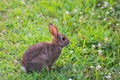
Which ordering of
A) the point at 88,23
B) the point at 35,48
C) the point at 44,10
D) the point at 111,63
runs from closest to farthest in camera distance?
1. the point at 35,48
2. the point at 111,63
3. the point at 88,23
4. the point at 44,10

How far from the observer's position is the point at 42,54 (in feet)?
17.9

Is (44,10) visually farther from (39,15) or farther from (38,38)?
(38,38)

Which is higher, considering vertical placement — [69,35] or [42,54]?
[42,54]

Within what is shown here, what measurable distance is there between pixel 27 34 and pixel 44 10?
91 centimetres

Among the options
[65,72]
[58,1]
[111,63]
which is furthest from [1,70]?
[58,1]

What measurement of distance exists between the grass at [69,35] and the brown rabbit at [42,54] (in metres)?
0.12

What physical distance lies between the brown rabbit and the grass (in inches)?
4.7

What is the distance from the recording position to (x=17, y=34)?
21.7 feet

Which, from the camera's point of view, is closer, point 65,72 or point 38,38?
point 65,72

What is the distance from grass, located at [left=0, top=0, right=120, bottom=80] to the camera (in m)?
5.62

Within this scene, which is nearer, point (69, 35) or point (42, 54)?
point (42, 54)

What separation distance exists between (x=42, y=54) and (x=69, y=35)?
1181mm

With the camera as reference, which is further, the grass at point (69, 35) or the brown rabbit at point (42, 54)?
the grass at point (69, 35)

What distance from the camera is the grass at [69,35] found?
5.62m
